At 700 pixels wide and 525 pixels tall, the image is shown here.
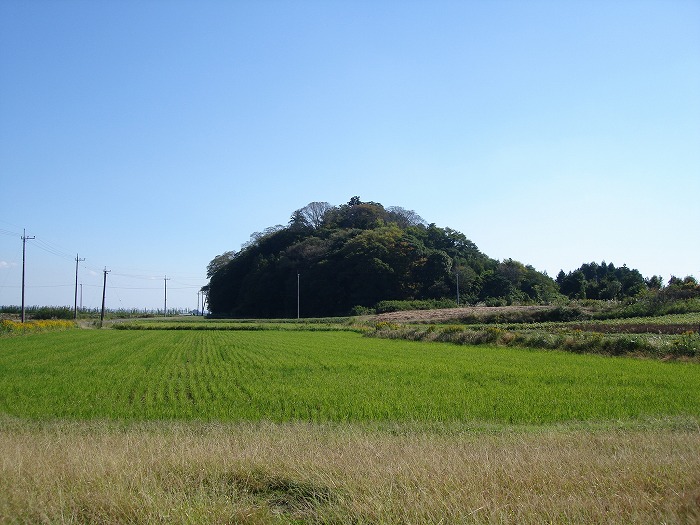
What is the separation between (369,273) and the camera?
7150cm

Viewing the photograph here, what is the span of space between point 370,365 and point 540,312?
3050 cm

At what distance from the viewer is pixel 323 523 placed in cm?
443

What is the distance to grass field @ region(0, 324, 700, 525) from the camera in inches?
174

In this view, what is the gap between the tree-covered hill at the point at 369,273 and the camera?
233 ft

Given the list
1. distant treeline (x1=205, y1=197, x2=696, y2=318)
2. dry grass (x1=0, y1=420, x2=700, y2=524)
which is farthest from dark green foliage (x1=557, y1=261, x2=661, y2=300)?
dry grass (x1=0, y1=420, x2=700, y2=524)

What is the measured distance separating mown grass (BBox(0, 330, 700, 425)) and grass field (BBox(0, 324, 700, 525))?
0.09 m

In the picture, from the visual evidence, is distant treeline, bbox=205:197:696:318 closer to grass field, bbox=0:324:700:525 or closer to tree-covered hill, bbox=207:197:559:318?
tree-covered hill, bbox=207:197:559:318

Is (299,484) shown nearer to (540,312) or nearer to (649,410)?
(649,410)

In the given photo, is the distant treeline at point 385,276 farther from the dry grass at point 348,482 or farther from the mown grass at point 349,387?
the dry grass at point 348,482

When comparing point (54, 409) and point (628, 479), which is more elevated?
point (628, 479)

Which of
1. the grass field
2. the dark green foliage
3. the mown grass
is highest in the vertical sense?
the dark green foliage

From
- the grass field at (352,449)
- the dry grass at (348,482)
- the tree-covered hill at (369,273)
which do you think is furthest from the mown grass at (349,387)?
the tree-covered hill at (369,273)

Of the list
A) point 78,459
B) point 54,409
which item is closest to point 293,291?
point 54,409

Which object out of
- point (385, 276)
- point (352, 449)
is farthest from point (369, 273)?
point (352, 449)
